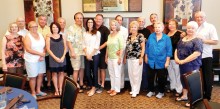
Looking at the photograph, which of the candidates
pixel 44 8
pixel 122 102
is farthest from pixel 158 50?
pixel 44 8

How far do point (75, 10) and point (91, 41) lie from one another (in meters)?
1.18

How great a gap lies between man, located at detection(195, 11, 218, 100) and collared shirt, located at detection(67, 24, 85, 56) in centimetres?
202

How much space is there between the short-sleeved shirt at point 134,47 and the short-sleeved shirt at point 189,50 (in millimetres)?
706

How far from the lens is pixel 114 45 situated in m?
4.23

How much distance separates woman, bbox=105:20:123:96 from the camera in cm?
423

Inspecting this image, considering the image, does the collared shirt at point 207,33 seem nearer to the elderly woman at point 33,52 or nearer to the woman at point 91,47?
the woman at point 91,47

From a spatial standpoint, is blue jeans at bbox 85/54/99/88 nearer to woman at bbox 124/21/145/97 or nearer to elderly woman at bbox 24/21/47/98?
woman at bbox 124/21/145/97

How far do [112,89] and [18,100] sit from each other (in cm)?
255

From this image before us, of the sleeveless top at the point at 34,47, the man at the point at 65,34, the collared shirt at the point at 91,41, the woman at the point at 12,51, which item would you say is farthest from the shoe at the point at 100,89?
the woman at the point at 12,51

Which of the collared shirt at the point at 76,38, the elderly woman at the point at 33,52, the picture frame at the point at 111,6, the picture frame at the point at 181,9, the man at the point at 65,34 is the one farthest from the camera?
the picture frame at the point at 111,6

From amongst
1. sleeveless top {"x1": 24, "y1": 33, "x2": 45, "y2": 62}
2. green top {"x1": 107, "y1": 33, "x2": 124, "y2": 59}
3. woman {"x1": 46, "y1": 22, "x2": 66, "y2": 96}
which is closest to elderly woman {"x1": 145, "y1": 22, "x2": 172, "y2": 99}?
green top {"x1": 107, "y1": 33, "x2": 124, "y2": 59}

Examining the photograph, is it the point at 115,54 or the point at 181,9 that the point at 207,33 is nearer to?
the point at 181,9

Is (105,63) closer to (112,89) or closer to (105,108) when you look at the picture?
(112,89)

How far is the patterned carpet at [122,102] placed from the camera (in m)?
Result: 3.92
